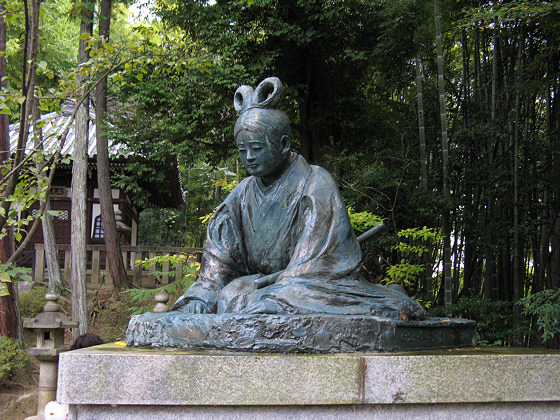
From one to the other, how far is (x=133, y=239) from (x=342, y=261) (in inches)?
515

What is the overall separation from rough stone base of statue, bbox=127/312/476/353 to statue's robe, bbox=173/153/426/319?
0.12 metres

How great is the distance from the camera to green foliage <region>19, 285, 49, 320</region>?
40.6 feet

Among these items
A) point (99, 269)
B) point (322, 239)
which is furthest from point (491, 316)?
point (99, 269)

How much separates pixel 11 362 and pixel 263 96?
7162 millimetres

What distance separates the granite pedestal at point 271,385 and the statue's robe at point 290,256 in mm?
378

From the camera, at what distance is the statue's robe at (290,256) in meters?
3.18

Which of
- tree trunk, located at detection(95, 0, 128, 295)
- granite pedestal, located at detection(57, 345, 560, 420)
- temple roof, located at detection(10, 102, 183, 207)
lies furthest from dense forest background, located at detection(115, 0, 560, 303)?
granite pedestal, located at detection(57, 345, 560, 420)

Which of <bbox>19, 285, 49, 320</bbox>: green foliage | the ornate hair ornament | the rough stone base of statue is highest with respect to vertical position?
the ornate hair ornament

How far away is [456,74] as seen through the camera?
1132 centimetres

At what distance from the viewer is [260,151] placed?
11.9 feet

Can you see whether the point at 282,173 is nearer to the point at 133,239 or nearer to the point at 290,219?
the point at 290,219

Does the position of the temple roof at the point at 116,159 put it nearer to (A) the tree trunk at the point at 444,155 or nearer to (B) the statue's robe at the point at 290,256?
(A) the tree trunk at the point at 444,155

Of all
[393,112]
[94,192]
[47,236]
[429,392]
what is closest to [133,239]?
[94,192]

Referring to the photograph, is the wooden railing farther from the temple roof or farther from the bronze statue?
the bronze statue
